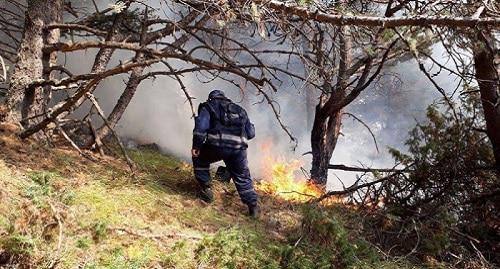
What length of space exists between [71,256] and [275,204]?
3.84 meters

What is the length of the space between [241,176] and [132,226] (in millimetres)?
2125

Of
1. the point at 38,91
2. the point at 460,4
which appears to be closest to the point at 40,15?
the point at 38,91

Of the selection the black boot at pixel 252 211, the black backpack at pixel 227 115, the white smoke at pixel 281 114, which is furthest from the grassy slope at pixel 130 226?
the white smoke at pixel 281 114

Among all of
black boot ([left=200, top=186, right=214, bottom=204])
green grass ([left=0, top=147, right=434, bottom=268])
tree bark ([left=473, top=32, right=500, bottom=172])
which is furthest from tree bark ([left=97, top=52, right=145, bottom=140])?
tree bark ([left=473, top=32, right=500, bottom=172])

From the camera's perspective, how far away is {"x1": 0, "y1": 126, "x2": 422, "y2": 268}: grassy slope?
3.52 metres

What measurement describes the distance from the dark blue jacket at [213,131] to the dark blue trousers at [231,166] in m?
0.09

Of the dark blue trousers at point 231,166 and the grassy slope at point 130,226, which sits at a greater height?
the dark blue trousers at point 231,166

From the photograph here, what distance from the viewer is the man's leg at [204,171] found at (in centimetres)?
599

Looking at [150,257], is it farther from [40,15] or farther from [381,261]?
[40,15]

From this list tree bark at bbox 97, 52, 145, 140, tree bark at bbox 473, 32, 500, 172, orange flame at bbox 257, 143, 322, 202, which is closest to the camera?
tree bark at bbox 473, 32, 500, 172

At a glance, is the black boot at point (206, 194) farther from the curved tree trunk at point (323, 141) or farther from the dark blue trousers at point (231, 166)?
the curved tree trunk at point (323, 141)

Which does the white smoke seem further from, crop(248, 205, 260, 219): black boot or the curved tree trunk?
crop(248, 205, 260, 219): black boot

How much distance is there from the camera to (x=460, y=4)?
4.37 metres

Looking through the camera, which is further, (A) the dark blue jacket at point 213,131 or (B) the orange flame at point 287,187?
(B) the orange flame at point 287,187
